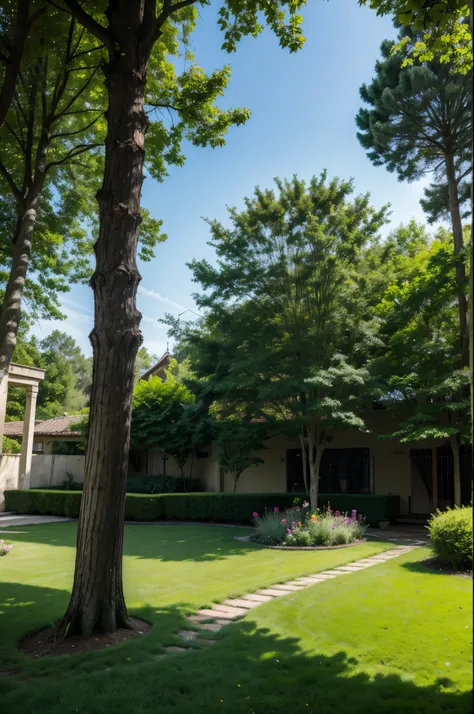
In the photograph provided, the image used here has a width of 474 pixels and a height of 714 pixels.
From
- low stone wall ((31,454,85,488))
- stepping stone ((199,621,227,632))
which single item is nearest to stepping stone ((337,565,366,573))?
stepping stone ((199,621,227,632))

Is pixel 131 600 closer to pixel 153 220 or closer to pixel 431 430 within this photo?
pixel 431 430

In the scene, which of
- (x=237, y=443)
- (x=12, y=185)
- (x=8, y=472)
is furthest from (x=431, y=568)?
(x=8, y=472)

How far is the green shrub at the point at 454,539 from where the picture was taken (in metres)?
8.94

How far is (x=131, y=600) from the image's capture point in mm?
7207

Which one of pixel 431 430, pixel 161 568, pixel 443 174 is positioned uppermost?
pixel 443 174

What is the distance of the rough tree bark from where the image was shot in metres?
5.48

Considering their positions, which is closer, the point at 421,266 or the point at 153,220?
the point at 153,220

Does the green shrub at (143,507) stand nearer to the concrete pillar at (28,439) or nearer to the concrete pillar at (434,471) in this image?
the concrete pillar at (28,439)

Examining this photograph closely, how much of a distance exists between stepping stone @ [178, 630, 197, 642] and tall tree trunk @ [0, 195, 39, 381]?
7.40 metres

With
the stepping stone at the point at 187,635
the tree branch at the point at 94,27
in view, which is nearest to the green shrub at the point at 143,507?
the stepping stone at the point at 187,635

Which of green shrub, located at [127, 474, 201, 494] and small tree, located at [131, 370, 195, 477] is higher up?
small tree, located at [131, 370, 195, 477]

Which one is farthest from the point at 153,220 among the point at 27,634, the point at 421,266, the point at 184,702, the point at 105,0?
the point at 184,702

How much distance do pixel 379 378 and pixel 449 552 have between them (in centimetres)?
622

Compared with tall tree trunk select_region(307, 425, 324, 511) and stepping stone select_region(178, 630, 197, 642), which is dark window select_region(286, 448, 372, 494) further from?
stepping stone select_region(178, 630, 197, 642)
